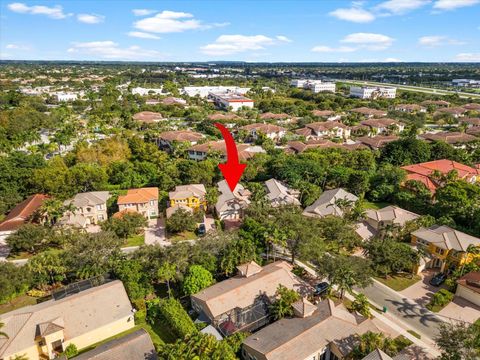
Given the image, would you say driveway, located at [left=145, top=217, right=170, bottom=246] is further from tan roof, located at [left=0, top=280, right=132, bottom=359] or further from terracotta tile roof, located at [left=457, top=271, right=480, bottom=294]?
terracotta tile roof, located at [left=457, top=271, right=480, bottom=294]

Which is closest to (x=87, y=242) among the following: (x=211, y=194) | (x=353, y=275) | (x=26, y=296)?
(x=26, y=296)

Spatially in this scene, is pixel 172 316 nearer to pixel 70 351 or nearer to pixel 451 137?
pixel 70 351

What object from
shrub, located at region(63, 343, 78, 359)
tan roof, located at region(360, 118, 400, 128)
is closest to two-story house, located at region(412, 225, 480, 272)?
shrub, located at region(63, 343, 78, 359)

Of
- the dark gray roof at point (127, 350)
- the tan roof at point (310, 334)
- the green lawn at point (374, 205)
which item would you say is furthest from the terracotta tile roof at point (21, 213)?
the green lawn at point (374, 205)

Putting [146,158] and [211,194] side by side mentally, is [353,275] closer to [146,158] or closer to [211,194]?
[211,194]

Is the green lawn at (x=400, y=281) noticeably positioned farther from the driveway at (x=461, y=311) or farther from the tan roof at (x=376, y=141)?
the tan roof at (x=376, y=141)
